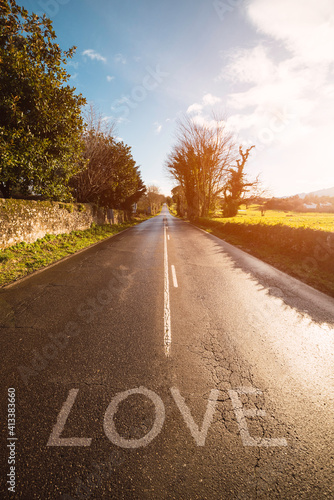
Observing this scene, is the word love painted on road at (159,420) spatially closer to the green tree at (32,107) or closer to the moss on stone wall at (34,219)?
the moss on stone wall at (34,219)

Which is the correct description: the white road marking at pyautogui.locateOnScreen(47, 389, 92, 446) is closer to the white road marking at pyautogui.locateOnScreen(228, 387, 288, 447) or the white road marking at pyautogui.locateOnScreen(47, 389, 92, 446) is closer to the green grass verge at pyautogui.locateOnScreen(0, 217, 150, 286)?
the white road marking at pyautogui.locateOnScreen(228, 387, 288, 447)

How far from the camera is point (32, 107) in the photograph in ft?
33.0

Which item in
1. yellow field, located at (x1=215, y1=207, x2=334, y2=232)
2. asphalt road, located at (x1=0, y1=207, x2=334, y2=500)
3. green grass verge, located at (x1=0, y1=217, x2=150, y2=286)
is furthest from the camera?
yellow field, located at (x1=215, y1=207, x2=334, y2=232)

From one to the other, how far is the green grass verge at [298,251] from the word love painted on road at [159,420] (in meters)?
5.04

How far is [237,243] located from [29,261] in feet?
38.3

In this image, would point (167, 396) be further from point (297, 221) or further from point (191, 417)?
point (297, 221)

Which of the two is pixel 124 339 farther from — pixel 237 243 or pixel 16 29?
pixel 16 29

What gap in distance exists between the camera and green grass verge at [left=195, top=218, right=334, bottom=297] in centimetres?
723

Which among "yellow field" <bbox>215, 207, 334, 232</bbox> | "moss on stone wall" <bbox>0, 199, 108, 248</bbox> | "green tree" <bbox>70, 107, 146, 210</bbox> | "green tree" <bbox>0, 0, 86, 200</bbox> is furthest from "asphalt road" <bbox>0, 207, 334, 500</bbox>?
"green tree" <bbox>70, 107, 146, 210</bbox>

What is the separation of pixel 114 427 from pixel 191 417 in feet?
2.87

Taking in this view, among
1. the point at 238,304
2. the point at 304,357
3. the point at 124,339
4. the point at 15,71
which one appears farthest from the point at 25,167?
the point at 304,357

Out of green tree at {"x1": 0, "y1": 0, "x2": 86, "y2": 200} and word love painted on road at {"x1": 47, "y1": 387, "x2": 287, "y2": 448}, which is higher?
green tree at {"x1": 0, "y1": 0, "x2": 86, "y2": 200}

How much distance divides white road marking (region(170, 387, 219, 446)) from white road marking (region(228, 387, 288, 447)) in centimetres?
24

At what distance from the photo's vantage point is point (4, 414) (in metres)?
2.43
